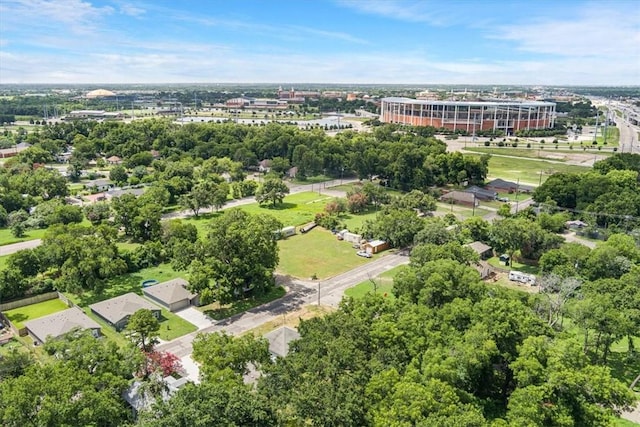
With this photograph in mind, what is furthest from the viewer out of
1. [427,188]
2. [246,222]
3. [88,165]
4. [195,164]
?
[88,165]

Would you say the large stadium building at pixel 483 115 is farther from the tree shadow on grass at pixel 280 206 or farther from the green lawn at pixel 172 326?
the green lawn at pixel 172 326

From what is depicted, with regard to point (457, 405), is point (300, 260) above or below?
below

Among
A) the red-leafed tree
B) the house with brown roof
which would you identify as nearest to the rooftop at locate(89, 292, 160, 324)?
the red-leafed tree

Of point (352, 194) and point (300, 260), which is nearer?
point (300, 260)

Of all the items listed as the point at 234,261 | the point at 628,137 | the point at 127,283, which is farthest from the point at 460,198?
the point at 628,137

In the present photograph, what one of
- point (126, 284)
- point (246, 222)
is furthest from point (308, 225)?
point (126, 284)

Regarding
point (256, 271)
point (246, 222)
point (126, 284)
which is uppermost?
point (246, 222)

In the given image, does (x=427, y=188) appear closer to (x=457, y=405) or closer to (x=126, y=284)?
(x=126, y=284)

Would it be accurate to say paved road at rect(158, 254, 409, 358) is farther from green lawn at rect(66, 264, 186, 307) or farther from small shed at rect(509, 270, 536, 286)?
small shed at rect(509, 270, 536, 286)
